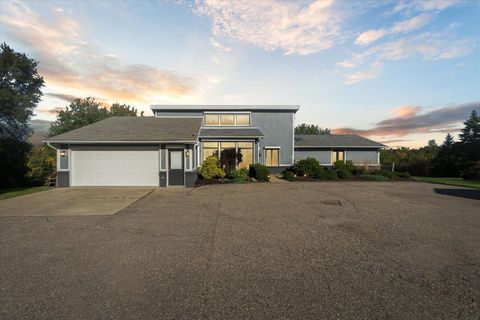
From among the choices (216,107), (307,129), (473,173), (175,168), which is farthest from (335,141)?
(307,129)

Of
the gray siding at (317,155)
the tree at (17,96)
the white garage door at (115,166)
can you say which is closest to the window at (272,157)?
the gray siding at (317,155)

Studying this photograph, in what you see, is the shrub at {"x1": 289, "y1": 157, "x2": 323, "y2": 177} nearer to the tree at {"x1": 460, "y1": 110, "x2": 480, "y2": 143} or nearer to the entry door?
the entry door

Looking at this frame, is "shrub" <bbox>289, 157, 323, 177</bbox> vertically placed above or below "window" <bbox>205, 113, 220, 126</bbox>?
below

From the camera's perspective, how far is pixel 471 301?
3.10 m

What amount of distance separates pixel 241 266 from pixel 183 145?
1094cm

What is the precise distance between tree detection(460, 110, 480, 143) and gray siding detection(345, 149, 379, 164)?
812 inches

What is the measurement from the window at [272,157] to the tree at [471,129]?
98.8 feet

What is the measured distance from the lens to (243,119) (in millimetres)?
22266

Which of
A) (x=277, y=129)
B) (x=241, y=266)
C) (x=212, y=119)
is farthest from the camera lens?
(x=277, y=129)

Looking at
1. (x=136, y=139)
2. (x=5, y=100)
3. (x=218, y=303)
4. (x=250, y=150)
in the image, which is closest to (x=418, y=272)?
(x=218, y=303)

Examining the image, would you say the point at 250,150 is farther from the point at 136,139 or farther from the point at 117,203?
the point at 117,203

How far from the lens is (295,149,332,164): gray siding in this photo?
931 inches

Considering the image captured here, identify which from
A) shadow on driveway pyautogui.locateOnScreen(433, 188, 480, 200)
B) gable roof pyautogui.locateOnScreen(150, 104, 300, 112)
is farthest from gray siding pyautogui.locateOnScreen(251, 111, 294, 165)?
shadow on driveway pyautogui.locateOnScreen(433, 188, 480, 200)

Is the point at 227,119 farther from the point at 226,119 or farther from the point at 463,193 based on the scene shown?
the point at 463,193
